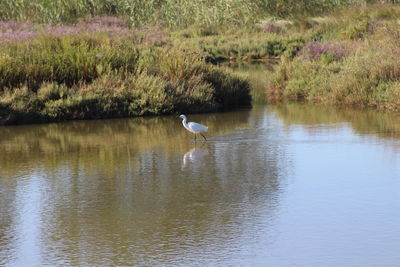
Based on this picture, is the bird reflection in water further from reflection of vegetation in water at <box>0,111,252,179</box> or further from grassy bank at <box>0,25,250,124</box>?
grassy bank at <box>0,25,250,124</box>

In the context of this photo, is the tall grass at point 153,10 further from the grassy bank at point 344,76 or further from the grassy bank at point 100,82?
the grassy bank at point 100,82

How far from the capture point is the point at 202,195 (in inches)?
392

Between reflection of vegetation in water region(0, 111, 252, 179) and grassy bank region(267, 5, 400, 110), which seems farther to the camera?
grassy bank region(267, 5, 400, 110)

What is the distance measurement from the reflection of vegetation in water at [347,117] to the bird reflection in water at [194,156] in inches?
129

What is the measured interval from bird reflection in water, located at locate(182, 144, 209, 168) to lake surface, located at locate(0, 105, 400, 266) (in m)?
0.03

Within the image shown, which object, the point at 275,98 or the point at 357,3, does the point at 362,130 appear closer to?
the point at 275,98

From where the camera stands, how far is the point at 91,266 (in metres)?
7.31

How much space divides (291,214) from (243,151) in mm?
4064

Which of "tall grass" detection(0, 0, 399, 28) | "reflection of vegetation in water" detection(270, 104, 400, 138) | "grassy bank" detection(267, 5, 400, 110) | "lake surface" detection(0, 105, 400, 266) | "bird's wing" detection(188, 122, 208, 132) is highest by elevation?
"tall grass" detection(0, 0, 399, 28)

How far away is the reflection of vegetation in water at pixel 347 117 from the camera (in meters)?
15.0

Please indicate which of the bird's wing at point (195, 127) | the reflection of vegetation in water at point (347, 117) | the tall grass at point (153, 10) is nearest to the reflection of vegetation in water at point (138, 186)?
the bird's wing at point (195, 127)

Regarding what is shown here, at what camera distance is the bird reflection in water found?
12180mm

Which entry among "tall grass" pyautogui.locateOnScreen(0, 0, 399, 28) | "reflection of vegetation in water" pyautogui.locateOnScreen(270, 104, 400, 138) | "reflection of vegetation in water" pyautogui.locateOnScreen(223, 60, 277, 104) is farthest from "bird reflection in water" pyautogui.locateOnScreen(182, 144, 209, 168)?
"tall grass" pyautogui.locateOnScreen(0, 0, 399, 28)

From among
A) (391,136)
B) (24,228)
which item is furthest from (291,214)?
(391,136)
